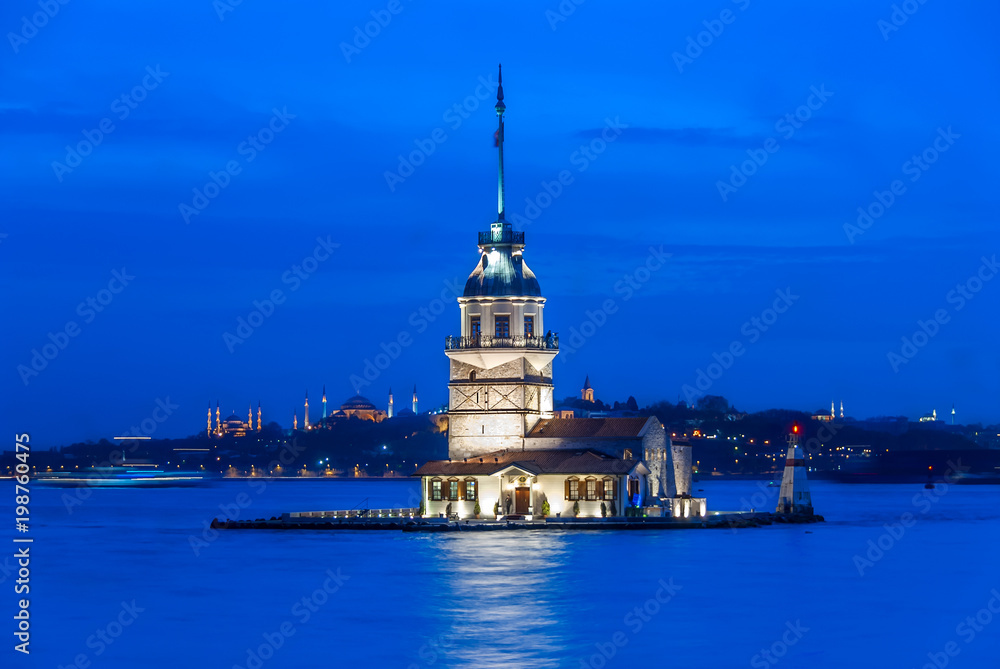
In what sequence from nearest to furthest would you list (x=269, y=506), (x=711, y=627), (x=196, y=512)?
(x=711, y=627) < (x=196, y=512) < (x=269, y=506)

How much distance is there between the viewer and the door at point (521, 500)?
68.8m

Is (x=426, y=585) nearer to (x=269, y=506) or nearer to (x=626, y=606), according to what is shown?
(x=626, y=606)

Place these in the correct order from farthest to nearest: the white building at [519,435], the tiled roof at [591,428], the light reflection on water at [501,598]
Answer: the tiled roof at [591,428] < the white building at [519,435] < the light reflection on water at [501,598]

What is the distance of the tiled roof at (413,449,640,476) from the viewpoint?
222 feet

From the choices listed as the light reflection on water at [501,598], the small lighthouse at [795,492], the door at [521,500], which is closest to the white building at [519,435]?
the door at [521,500]

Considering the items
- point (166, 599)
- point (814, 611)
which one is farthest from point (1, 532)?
point (814, 611)

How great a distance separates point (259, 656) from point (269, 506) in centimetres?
9241

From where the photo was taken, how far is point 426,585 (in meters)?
48.1

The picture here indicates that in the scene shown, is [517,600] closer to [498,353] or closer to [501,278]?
[498,353]

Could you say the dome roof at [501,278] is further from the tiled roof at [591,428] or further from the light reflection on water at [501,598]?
the light reflection on water at [501,598]

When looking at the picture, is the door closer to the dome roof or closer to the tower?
the tower

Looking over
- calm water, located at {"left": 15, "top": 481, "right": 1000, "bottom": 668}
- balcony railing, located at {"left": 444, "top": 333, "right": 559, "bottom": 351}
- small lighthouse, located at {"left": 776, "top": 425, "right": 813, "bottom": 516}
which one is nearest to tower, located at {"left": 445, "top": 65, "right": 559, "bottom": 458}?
balcony railing, located at {"left": 444, "top": 333, "right": 559, "bottom": 351}

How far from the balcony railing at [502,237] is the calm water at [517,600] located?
15196mm

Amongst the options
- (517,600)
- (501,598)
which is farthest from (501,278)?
(517,600)
